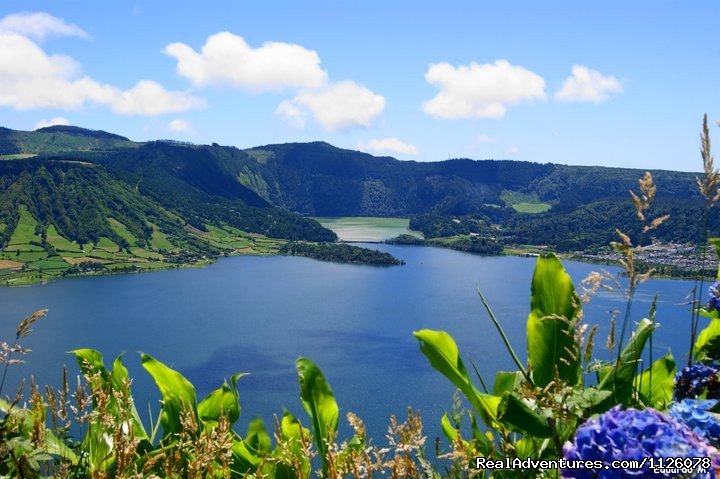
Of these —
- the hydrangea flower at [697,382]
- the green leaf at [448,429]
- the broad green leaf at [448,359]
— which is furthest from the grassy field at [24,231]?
the hydrangea flower at [697,382]

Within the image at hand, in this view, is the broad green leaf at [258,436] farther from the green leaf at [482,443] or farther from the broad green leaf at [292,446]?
the green leaf at [482,443]

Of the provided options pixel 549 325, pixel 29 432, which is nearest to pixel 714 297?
pixel 549 325

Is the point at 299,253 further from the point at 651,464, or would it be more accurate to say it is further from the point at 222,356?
the point at 651,464

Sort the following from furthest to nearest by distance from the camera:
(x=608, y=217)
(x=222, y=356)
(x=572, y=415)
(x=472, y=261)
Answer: (x=608, y=217), (x=472, y=261), (x=222, y=356), (x=572, y=415)

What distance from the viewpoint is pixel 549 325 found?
2.27 m

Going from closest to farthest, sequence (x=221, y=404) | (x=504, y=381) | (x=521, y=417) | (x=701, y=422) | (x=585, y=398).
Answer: (x=701, y=422), (x=585, y=398), (x=521, y=417), (x=504, y=381), (x=221, y=404)

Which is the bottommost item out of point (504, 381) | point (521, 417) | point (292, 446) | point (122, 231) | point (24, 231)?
point (24, 231)

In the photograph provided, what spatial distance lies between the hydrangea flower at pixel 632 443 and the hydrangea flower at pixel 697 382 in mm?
604

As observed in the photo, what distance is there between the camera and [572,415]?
1.62 meters

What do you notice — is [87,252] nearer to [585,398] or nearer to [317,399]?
[317,399]

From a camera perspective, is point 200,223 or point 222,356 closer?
point 222,356

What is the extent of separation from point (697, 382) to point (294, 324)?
74.9 meters

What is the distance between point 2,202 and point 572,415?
168 m

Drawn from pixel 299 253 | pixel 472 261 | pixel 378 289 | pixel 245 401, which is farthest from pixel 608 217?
pixel 245 401
